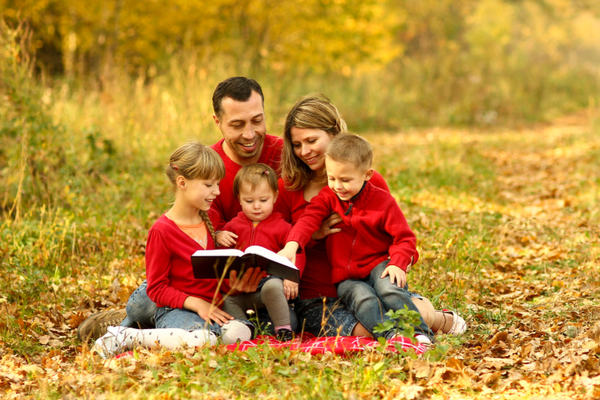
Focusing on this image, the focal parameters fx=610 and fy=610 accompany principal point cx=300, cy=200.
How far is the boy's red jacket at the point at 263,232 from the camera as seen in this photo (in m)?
4.26

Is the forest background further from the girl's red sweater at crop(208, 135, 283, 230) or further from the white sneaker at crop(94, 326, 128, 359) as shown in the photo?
the girl's red sweater at crop(208, 135, 283, 230)

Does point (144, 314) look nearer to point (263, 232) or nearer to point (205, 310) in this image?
point (205, 310)

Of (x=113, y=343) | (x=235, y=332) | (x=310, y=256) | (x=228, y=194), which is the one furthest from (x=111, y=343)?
(x=310, y=256)

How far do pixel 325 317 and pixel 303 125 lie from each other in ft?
4.37

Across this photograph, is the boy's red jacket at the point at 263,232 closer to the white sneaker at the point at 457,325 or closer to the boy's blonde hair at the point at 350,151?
the boy's blonde hair at the point at 350,151

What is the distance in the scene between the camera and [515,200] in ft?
28.6

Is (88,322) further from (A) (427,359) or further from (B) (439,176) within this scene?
(B) (439,176)

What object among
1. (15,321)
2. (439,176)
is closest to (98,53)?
(439,176)

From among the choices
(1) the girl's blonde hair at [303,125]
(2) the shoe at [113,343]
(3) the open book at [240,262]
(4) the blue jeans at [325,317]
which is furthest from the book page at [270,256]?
(2) the shoe at [113,343]

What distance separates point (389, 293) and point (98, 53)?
14.4 meters

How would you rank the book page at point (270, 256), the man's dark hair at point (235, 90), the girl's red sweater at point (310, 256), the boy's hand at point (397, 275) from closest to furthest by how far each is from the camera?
the book page at point (270, 256) < the boy's hand at point (397, 275) < the girl's red sweater at point (310, 256) < the man's dark hair at point (235, 90)

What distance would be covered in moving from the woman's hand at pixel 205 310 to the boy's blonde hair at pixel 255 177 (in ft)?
2.73

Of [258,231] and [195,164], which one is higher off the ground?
[195,164]

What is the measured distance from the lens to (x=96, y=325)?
4.38 m
